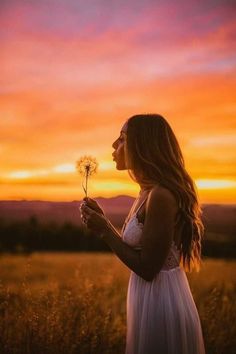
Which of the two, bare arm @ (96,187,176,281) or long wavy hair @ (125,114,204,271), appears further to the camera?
long wavy hair @ (125,114,204,271)

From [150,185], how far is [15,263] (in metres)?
5.10

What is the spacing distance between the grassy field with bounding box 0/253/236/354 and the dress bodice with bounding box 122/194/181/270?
5.18 feet

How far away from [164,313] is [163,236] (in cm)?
41

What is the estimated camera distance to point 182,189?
7.22ft

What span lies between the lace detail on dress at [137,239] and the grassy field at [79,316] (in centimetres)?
158

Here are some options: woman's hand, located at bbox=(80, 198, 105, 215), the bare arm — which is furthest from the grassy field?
the bare arm

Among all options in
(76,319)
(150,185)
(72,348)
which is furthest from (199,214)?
(76,319)

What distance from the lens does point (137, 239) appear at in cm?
221

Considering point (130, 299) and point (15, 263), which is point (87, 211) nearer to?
point (130, 299)

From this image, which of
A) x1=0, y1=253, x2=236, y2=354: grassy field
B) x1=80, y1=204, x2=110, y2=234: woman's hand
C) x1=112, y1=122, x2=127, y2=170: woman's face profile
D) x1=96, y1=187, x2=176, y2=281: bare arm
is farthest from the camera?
x1=0, y1=253, x2=236, y2=354: grassy field

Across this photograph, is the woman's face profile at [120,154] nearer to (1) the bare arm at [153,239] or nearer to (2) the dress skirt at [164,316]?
(1) the bare arm at [153,239]

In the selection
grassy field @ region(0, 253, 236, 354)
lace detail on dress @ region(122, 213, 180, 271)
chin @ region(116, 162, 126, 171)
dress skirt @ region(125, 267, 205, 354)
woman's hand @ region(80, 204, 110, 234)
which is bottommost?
grassy field @ region(0, 253, 236, 354)

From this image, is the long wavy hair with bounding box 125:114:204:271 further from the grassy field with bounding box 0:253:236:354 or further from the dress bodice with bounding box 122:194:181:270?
the grassy field with bounding box 0:253:236:354

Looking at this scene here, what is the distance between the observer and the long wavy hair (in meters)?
2.21
